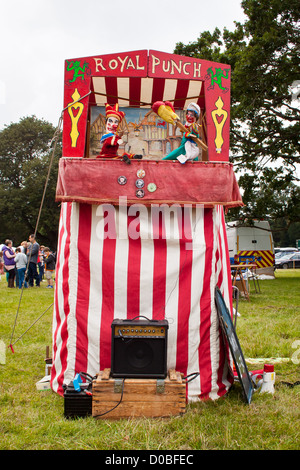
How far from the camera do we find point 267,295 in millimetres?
12312

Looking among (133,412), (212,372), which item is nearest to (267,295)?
(212,372)

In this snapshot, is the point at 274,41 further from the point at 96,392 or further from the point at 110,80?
the point at 96,392

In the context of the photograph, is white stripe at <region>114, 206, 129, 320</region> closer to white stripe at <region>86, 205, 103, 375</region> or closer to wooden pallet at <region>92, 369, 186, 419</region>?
white stripe at <region>86, 205, 103, 375</region>

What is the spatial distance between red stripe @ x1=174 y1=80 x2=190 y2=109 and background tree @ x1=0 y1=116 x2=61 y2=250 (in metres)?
30.0

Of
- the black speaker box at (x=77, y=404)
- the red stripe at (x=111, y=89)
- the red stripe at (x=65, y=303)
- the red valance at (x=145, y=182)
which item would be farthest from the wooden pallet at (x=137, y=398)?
the red stripe at (x=111, y=89)

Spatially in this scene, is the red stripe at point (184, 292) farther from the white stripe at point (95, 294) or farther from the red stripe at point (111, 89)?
the red stripe at point (111, 89)

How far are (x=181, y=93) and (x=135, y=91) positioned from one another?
0.57m

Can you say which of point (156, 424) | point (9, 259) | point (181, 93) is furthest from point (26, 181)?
point (156, 424)

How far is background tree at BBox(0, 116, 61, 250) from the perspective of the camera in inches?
1406

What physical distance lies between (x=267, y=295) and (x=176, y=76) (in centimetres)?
938

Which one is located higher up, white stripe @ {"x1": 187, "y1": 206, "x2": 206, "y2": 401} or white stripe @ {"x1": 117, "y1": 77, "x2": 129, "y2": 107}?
white stripe @ {"x1": 117, "y1": 77, "x2": 129, "y2": 107}

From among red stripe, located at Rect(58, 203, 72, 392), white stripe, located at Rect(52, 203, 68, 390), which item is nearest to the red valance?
red stripe, located at Rect(58, 203, 72, 392)

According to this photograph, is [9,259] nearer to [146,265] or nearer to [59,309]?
[59,309]

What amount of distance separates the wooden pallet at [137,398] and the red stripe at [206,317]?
21.4 inches
